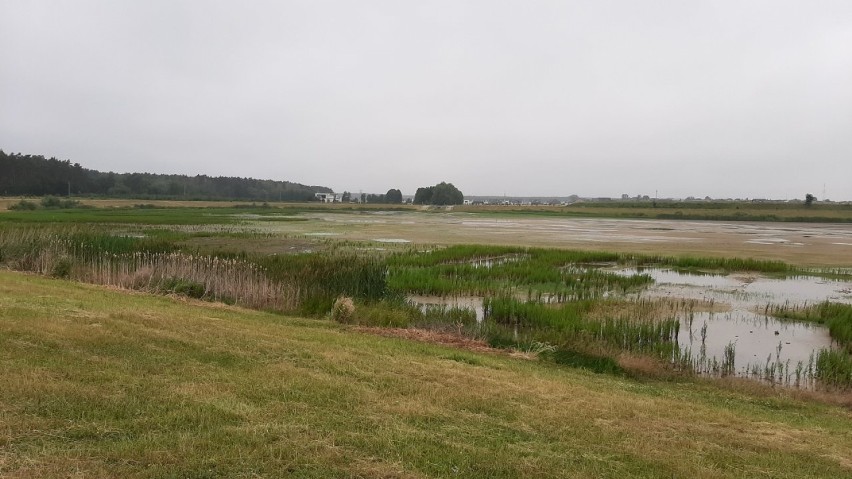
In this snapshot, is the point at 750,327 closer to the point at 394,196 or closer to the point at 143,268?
the point at 143,268

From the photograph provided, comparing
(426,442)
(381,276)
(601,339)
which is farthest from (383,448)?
(381,276)

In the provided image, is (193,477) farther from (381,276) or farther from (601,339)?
(381,276)

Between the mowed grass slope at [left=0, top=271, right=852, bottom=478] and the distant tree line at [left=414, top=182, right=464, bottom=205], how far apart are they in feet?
458

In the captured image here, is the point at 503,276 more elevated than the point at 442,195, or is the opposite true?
the point at 442,195

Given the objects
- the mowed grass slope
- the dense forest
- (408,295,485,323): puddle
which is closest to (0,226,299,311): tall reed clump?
(408,295,485,323): puddle

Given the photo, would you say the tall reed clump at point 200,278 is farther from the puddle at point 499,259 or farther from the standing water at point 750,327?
the puddle at point 499,259

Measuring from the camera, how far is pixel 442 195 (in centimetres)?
14762

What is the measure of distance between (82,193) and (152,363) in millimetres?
113691

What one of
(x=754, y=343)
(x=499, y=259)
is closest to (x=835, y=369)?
(x=754, y=343)

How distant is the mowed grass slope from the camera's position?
4035 millimetres

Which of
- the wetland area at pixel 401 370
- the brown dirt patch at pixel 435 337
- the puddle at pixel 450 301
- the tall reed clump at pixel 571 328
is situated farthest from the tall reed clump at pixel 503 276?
the brown dirt patch at pixel 435 337

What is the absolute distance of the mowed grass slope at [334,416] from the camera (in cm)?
404

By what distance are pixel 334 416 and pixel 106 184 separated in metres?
125

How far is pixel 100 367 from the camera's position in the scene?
5.81 meters
